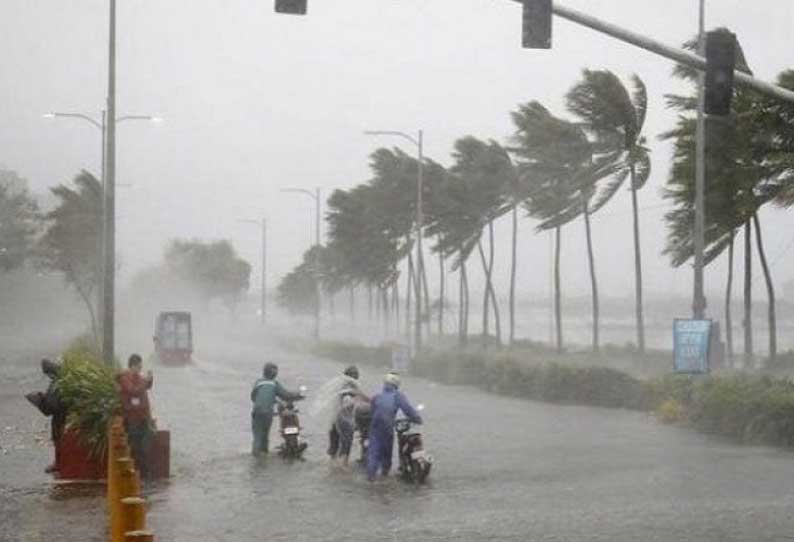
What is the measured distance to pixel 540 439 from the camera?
83.8ft

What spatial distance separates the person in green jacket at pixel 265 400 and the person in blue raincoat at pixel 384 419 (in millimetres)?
2720

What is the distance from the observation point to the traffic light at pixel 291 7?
13.2 m

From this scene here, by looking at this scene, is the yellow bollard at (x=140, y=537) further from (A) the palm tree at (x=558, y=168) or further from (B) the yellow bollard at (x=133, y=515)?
(A) the palm tree at (x=558, y=168)

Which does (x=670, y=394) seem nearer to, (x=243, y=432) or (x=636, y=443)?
(x=636, y=443)

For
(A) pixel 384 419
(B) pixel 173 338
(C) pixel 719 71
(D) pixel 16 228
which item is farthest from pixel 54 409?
(D) pixel 16 228

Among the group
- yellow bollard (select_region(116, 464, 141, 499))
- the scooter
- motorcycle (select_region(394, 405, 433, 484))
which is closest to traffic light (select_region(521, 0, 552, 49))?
yellow bollard (select_region(116, 464, 141, 499))

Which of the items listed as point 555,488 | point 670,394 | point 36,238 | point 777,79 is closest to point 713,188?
point 777,79

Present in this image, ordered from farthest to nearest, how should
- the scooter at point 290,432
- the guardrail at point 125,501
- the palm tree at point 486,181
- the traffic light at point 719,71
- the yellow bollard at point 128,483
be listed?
1. the palm tree at point 486,181
2. the scooter at point 290,432
3. the traffic light at point 719,71
4. the yellow bollard at point 128,483
5. the guardrail at point 125,501

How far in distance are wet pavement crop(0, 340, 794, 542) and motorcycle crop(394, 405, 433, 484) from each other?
22 centimetres

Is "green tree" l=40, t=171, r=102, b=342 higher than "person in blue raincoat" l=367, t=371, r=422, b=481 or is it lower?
higher

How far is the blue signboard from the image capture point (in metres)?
29.0

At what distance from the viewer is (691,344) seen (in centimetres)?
2922

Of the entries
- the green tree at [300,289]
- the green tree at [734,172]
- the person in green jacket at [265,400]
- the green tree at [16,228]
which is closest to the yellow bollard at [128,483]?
the person in green jacket at [265,400]

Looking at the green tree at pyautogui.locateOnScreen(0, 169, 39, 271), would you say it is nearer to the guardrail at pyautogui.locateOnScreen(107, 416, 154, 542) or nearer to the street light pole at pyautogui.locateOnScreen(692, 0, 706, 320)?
the street light pole at pyautogui.locateOnScreen(692, 0, 706, 320)
